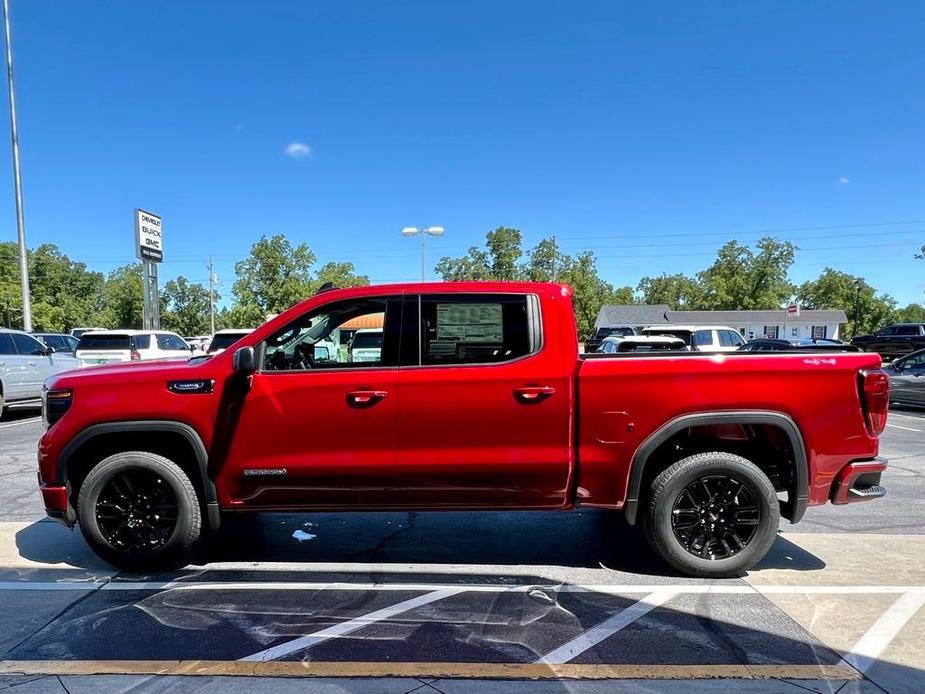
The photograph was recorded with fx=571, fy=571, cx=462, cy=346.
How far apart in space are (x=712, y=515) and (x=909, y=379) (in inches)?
479

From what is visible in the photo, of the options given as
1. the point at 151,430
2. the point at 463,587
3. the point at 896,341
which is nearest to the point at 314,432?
the point at 151,430

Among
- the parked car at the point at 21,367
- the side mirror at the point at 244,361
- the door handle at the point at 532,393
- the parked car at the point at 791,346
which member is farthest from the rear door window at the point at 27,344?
the parked car at the point at 791,346

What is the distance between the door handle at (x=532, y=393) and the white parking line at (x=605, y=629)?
1403 millimetres

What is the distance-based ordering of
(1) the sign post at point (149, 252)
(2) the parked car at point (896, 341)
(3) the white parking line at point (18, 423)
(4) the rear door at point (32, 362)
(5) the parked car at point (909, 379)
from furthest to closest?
1. (2) the parked car at point (896, 341)
2. (1) the sign post at point (149, 252)
3. (5) the parked car at point (909, 379)
4. (4) the rear door at point (32, 362)
5. (3) the white parking line at point (18, 423)

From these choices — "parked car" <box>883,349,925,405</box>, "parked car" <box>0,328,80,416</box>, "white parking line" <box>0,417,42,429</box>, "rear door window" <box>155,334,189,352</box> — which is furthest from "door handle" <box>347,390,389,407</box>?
"parked car" <box>883,349,925,405</box>

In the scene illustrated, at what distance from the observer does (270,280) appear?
39.8 metres

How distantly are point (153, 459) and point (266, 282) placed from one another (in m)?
38.0

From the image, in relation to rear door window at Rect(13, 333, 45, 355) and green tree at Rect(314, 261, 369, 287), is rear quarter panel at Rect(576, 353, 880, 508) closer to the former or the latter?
rear door window at Rect(13, 333, 45, 355)

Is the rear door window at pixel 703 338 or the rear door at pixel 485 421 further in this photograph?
the rear door window at pixel 703 338

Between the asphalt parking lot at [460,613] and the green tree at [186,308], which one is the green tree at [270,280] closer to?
the asphalt parking lot at [460,613]

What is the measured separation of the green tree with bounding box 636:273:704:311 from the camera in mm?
89550

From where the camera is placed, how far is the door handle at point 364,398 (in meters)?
3.81

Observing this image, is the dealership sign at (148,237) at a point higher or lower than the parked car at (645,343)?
higher

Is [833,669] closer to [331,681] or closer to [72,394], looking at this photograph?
[331,681]
